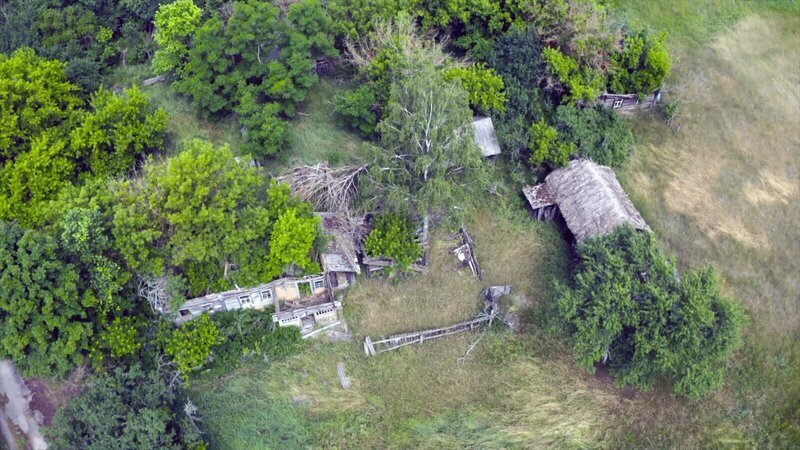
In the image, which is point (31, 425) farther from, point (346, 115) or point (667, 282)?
point (667, 282)

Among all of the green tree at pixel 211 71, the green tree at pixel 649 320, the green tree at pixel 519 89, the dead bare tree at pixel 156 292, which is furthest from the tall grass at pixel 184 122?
the green tree at pixel 649 320

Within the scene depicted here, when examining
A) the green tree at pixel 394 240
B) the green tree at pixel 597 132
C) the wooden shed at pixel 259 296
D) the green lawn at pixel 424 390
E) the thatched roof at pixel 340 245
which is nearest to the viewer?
the green lawn at pixel 424 390

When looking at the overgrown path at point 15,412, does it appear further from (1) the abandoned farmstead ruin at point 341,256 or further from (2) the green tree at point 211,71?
(2) the green tree at point 211,71

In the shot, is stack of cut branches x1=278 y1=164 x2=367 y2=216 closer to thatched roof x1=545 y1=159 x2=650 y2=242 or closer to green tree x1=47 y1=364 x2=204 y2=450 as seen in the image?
green tree x1=47 y1=364 x2=204 y2=450

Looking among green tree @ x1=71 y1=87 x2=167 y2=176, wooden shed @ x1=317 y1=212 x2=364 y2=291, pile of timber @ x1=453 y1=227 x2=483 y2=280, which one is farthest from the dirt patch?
pile of timber @ x1=453 y1=227 x2=483 y2=280

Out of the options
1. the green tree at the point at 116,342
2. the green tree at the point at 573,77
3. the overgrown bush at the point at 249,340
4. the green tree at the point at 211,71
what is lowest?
the overgrown bush at the point at 249,340

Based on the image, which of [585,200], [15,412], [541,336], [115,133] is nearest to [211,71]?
[115,133]

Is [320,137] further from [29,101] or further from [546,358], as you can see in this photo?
[546,358]
